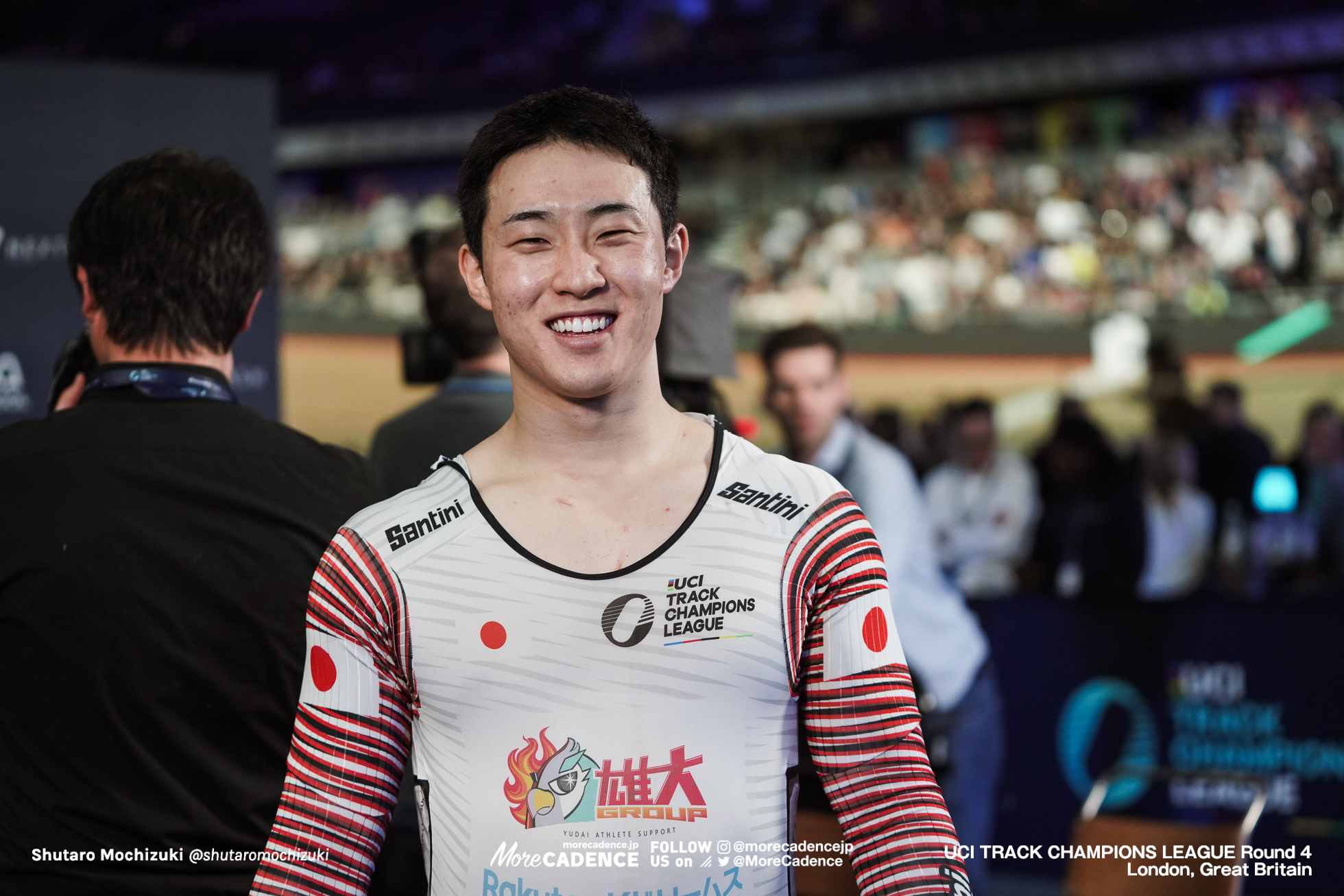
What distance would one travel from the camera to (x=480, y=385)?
2703 mm

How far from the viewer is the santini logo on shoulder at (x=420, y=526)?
1.42 m

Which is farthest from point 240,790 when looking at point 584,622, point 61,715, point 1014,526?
point 1014,526

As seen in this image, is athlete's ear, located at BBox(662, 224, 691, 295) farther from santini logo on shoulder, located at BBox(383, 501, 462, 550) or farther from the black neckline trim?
santini logo on shoulder, located at BBox(383, 501, 462, 550)

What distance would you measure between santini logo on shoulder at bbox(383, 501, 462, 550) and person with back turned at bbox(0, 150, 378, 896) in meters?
0.45

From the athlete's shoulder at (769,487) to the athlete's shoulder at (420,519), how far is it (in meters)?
0.29

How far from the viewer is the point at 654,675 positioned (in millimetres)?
1377

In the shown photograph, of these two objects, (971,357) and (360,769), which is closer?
(360,769)

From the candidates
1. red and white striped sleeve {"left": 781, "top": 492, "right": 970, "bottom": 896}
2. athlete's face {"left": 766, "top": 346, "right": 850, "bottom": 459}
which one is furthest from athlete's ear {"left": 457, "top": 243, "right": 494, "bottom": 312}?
athlete's face {"left": 766, "top": 346, "right": 850, "bottom": 459}

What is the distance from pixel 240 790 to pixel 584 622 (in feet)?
2.28

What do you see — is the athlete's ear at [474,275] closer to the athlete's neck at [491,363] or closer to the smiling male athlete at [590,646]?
the smiling male athlete at [590,646]

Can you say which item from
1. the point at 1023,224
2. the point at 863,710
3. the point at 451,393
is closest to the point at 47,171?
A: the point at 451,393

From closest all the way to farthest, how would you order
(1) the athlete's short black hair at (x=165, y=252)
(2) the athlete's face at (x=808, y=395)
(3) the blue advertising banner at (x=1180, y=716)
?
(1) the athlete's short black hair at (x=165, y=252) → (2) the athlete's face at (x=808, y=395) → (3) the blue advertising banner at (x=1180, y=716)

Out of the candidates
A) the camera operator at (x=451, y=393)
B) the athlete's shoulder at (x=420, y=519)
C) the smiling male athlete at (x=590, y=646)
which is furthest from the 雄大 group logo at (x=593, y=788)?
the camera operator at (x=451, y=393)

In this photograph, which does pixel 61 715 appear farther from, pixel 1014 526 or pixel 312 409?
pixel 312 409
